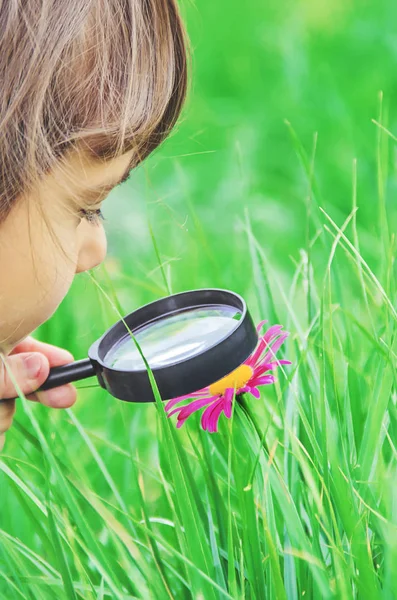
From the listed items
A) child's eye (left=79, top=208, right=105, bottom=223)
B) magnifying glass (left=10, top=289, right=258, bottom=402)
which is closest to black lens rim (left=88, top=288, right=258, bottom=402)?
magnifying glass (left=10, top=289, right=258, bottom=402)

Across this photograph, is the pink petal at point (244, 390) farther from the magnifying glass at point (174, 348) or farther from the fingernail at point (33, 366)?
the fingernail at point (33, 366)

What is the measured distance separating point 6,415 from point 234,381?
0.32 meters

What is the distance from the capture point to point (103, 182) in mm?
942

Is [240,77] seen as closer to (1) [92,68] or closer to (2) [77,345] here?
(2) [77,345]

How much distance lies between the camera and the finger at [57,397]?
3.31ft

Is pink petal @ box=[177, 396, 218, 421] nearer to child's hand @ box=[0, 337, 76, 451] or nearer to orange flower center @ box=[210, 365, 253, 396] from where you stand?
orange flower center @ box=[210, 365, 253, 396]

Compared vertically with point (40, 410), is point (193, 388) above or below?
above

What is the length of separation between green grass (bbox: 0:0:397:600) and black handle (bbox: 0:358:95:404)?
52 mm

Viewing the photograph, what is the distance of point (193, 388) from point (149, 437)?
1.76ft

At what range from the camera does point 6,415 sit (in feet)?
3.33

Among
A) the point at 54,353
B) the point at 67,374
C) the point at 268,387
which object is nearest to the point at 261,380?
the point at 67,374

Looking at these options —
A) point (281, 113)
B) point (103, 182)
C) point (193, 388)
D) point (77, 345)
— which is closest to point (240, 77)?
point (281, 113)

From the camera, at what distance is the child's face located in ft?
2.93

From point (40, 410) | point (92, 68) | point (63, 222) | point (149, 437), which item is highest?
point (92, 68)
